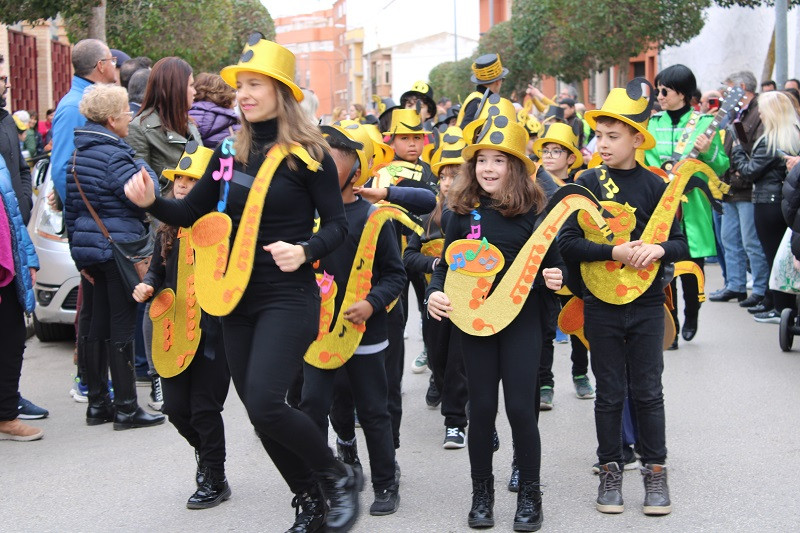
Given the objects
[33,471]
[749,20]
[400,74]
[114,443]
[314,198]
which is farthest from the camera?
[400,74]

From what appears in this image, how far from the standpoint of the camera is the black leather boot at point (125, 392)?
6621 mm

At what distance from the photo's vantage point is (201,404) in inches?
201

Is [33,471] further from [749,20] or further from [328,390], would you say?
[749,20]

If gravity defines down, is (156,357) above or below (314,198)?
below

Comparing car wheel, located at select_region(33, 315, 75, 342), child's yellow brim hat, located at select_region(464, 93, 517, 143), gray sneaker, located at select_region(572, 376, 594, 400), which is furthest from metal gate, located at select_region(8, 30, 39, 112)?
child's yellow brim hat, located at select_region(464, 93, 517, 143)

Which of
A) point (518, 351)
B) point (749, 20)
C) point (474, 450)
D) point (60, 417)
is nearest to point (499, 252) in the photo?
point (518, 351)

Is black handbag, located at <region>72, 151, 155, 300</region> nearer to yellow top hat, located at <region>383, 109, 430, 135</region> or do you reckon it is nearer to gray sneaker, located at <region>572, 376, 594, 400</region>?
yellow top hat, located at <region>383, 109, 430, 135</region>

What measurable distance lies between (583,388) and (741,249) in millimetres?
4496

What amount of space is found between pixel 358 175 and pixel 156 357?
1354 millimetres

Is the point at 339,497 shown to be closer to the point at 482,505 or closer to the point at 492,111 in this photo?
the point at 482,505

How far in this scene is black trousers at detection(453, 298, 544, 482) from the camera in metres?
4.66

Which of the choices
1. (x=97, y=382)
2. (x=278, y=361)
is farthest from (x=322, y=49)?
(x=278, y=361)

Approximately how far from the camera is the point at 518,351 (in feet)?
15.3

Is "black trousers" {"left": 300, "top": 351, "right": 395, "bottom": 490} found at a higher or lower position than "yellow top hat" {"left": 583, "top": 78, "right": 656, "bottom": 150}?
lower
